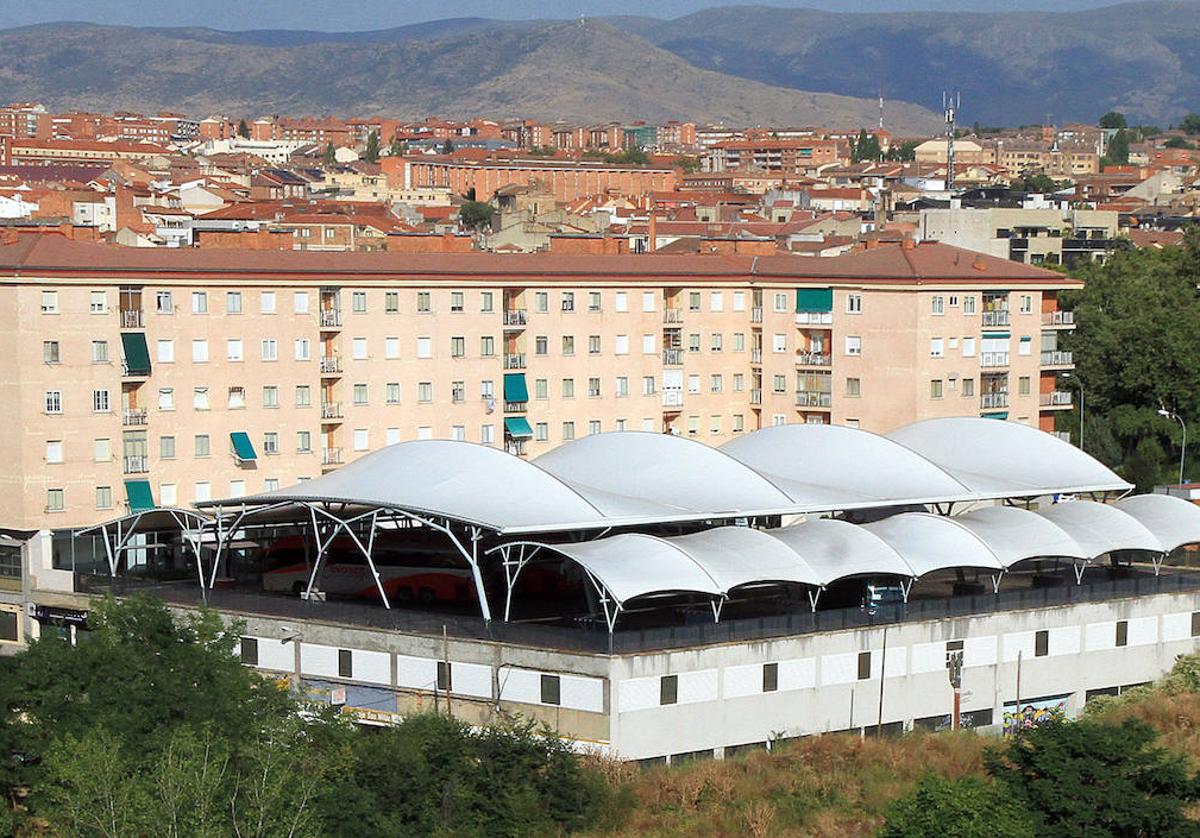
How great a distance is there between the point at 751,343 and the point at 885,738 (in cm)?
2366

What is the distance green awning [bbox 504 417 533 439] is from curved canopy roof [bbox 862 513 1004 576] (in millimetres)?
14444

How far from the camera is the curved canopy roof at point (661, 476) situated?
42.3m

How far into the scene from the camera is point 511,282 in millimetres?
55656

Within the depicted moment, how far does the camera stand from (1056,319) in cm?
6266

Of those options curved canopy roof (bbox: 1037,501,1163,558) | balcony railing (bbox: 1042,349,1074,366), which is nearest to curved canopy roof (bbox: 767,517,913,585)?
curved canopy roof (bbox: 1037,501,1163,558)

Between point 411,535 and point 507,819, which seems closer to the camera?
point 507,819

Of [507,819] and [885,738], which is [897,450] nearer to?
[885,738]

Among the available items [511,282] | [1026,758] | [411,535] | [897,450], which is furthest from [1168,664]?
[511,282]

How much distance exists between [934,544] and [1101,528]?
4832 mm

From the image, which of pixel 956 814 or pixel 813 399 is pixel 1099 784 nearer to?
pixel 956 814

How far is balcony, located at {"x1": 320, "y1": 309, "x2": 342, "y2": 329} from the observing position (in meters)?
53.0

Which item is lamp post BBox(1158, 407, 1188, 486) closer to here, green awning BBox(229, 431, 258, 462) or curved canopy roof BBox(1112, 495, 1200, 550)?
curved canopy roof BBox(1112, 495, 1200, 550)

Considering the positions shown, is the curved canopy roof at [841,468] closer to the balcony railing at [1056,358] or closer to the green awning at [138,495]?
the green awning at [138,495]

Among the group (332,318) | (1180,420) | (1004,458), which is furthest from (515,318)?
(1180,420)
